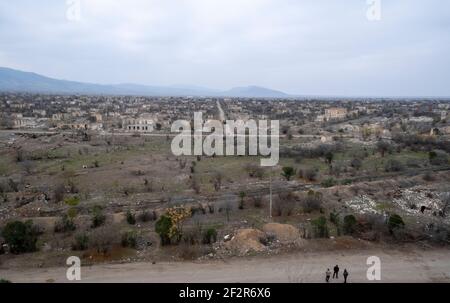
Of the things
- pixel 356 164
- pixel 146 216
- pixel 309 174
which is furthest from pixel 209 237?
pixel 356 164

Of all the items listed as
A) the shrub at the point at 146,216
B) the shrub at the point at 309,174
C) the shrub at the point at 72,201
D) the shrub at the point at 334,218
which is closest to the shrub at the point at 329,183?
the shrub at the point at 309,174

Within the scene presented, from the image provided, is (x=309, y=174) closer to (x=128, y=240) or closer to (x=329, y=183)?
(x=329, y=183)

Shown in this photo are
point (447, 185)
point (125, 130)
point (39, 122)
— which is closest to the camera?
Answer: point (447, 185)
